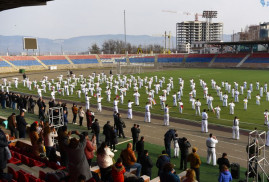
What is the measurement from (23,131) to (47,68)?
52.4 meters

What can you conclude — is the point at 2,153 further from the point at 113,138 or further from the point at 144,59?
the point at 144,59

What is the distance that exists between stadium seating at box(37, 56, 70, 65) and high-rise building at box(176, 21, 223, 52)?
110111 mm

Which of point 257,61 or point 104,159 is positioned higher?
point 257,61

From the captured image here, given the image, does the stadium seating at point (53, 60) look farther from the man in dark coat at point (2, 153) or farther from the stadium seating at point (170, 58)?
the man in dark coat at point (2, 153)

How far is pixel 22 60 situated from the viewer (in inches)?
2319

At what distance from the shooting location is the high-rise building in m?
168

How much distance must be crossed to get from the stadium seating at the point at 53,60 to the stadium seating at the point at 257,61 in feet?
140


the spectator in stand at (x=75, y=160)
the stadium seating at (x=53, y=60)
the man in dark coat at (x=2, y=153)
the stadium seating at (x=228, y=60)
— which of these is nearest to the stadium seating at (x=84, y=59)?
the stadium seating at (x=53, y=60)

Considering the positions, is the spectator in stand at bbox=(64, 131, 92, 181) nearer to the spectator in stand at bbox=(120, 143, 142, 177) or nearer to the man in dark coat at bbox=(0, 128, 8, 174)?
the man in dark coat at bbox=(0, 128, 8, 174)

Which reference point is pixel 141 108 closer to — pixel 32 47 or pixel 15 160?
pixel 15 160

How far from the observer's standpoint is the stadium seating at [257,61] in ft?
195

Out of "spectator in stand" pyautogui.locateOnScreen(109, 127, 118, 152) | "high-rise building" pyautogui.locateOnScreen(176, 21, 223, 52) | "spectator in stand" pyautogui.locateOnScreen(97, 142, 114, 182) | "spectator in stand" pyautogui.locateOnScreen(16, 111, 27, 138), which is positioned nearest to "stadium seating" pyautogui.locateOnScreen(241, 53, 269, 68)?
"spectator in stand" pyautogui.locateOnScreen(109, 127, 118, 152)

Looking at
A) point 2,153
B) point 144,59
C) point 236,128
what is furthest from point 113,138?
point 144,59

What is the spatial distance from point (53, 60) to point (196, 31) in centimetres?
12251
